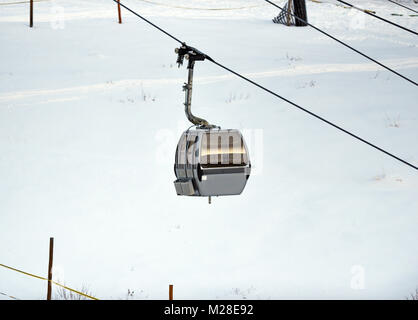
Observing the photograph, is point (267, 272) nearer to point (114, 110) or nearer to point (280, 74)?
point (114, 110)

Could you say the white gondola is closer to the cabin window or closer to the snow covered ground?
the cabin window

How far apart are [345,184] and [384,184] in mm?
729

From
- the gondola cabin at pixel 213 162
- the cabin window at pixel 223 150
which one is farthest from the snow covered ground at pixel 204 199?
the cabin window at pixel 223 150

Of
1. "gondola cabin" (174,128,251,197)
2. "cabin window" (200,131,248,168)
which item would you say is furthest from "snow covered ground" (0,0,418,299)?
"cabin window" (200,131,248,168)

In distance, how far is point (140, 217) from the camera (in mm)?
13906

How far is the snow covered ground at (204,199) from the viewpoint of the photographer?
1250 cm

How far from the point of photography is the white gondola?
26.9 feet

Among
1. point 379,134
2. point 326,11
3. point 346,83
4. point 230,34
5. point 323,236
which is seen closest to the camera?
point 323,236

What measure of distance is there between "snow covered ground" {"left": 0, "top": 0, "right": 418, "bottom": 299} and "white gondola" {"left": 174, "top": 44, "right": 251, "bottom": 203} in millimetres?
4125

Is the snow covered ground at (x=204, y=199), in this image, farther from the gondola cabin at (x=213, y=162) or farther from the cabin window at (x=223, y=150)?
the cabin window at (x=223, y=150)

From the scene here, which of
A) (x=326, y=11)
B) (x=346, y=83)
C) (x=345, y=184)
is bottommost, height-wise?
(x=345, y=184)

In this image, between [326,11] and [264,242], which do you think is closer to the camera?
[264,242]

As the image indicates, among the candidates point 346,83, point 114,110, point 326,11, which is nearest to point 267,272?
point 114,110

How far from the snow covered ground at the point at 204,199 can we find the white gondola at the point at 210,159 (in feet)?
13.5
